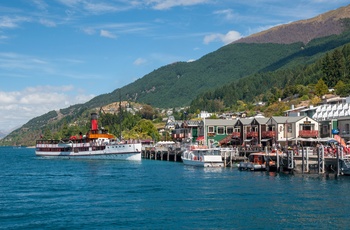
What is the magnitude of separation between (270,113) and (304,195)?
371 feet

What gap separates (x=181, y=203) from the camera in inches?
2025

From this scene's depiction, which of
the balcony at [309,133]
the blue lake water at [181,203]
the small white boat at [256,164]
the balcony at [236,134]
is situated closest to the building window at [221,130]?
the balcony at [236,134]

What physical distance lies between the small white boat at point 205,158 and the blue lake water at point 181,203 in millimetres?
16706

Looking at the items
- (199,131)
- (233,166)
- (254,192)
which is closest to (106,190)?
(254,192)

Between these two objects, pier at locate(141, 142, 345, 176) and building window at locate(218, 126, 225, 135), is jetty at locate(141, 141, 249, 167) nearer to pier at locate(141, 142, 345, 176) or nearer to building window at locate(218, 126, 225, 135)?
pier at locate(141, 142, 345, 176)

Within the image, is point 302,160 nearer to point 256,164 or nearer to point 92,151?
point 256,164

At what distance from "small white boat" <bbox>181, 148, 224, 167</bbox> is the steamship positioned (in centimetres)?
2524

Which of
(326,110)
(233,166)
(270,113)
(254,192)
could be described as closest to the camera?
(254,192)

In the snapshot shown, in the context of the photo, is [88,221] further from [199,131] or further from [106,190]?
[199,131]

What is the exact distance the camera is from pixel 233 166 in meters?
92.5

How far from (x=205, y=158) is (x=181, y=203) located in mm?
41578

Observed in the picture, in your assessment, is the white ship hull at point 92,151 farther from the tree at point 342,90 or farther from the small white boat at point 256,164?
the tree at point 342,90

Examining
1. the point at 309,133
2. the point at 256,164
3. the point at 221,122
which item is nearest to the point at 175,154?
the point at 221,122

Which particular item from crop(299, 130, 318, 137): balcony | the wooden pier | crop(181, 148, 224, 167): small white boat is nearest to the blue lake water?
crop(181, 148, 224, 167): small white boat
